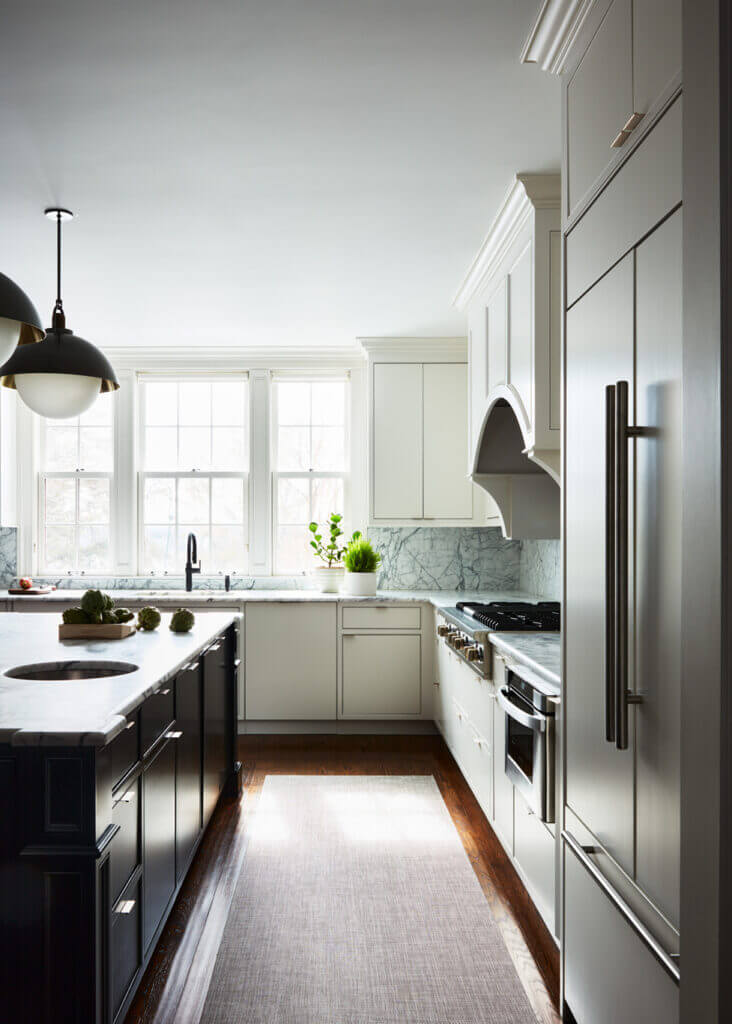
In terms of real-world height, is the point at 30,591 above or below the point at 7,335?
below

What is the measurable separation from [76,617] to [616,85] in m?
2.63

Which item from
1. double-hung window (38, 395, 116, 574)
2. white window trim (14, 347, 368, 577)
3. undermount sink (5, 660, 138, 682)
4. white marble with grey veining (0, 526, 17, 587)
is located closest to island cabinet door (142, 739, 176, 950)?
undermount sink (5, 660, 138, 682)

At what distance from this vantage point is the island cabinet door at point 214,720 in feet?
10.4

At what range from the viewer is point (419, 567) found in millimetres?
5598

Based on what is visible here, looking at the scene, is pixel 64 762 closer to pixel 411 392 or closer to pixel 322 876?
pixel 322 876

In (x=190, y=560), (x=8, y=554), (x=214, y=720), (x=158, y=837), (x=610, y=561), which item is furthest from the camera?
(x=8, y=554)

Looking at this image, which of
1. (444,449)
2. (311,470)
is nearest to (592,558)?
(444,449)

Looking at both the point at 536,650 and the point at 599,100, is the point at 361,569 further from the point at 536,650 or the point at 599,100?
the point at 599,100

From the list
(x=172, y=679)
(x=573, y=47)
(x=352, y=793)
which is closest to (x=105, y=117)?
(x=573, y=47)

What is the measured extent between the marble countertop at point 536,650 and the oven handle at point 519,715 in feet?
0.41

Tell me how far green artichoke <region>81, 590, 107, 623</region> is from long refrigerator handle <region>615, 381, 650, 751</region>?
225 centimetres

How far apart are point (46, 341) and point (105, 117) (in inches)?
31.9

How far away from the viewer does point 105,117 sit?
2383 millimetres

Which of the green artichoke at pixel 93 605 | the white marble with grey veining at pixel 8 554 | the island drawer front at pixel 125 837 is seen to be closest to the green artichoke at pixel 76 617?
the green artichoke at pixel 93 605
